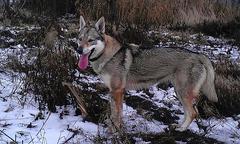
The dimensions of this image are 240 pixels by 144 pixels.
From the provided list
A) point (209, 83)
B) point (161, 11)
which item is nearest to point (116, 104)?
point (209, 83)

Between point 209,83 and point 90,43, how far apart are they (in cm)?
143

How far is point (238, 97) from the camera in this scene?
5.76 metres

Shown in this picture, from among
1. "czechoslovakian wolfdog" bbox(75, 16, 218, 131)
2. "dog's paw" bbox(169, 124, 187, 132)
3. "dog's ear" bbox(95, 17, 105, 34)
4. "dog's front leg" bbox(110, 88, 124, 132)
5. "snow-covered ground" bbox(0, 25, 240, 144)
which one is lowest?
"dog's paw" bbox(169, 124, 187, 132)

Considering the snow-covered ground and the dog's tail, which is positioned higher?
the dog's tail

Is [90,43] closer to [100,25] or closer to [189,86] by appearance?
[100,25]

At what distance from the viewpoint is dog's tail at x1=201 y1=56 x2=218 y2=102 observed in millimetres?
5258

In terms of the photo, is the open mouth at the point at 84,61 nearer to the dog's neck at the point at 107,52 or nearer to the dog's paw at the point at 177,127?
the dog's neck at the point at 107,52

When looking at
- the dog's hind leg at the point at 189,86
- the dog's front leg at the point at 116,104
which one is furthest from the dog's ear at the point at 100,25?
the dog's hind leg at the point at 189,86

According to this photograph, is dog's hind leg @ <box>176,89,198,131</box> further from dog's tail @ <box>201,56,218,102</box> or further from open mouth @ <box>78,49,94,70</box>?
open mouth @ <box>78,49,94,70</box>

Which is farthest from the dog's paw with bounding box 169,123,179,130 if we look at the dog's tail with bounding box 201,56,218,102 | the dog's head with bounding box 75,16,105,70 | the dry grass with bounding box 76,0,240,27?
the dry grass with bounding box 76,0,240,27

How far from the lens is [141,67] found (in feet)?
17.5

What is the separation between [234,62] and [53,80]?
330 cm

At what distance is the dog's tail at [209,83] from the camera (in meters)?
5.26

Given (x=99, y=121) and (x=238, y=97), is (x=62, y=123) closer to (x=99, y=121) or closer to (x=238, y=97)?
(x=99, y=121)
